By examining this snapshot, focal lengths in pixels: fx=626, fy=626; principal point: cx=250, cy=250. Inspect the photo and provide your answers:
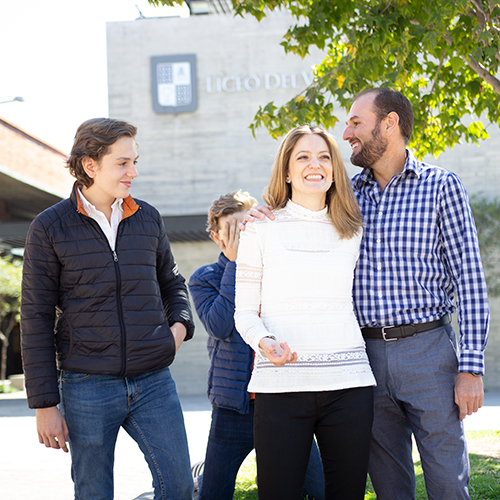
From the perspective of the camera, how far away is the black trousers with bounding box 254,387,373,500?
2.64 metres

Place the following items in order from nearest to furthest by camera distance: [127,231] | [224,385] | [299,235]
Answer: [299,235], [127,231], [224,385]

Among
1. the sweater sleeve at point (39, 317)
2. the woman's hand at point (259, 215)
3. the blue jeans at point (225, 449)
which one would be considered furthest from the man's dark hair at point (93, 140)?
the blue jeans at point (225, 449)

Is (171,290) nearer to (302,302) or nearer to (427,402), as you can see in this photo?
(302,302)

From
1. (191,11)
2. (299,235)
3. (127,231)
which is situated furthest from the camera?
(191,11)

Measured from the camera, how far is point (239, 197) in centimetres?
399

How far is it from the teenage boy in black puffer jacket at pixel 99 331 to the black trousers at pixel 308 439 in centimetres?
57

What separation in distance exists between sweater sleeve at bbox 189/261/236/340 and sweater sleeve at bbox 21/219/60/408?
3.51 ft

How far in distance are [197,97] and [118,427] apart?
52.0ft

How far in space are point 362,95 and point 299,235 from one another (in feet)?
3.29

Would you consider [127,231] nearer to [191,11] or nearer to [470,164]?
[470,164]

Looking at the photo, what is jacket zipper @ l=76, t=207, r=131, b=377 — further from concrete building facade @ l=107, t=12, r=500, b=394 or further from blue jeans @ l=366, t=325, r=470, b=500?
concrete building facade @ l=107, t=12, r=500, b=394

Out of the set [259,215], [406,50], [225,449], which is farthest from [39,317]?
[406,50]

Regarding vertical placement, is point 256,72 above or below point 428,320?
above

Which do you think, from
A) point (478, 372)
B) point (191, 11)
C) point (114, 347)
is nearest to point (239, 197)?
point (114, 347)
